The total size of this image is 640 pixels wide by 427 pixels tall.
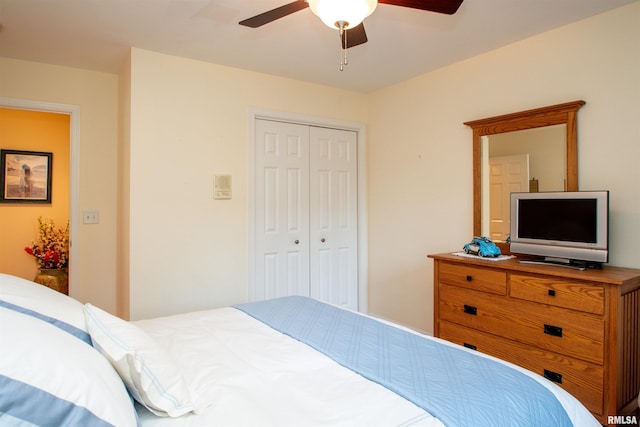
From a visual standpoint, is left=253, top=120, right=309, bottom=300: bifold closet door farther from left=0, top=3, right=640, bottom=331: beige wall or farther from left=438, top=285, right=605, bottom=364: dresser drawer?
left=438, top=285, right=605, bottom=364: dresser drawer

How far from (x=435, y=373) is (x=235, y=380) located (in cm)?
67

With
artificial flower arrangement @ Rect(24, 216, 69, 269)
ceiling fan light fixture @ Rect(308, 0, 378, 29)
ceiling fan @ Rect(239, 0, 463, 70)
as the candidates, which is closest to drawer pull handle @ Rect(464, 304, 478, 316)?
ceiling fan @ Rect(239, 0, 463, 70)

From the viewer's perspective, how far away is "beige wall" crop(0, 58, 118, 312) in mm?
3195

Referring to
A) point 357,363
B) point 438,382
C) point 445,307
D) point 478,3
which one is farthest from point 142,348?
point 478,3

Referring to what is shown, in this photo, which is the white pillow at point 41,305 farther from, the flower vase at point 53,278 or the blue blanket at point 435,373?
the flower vase at point 53,278

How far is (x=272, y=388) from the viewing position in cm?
120

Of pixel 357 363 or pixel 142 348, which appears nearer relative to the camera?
pixel 142 348

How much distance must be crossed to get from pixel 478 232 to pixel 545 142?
808 mm

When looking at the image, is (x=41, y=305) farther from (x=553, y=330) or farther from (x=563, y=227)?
(x=563, y=227)

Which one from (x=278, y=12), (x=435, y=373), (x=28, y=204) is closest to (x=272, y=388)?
(x=435, y=373)

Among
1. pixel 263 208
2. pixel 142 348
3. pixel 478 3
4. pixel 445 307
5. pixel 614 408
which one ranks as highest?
pixel 478 3

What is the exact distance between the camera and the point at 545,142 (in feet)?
8.59

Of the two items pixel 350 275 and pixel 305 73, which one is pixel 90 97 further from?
pixel 350 275

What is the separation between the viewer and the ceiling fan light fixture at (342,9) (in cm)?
158
